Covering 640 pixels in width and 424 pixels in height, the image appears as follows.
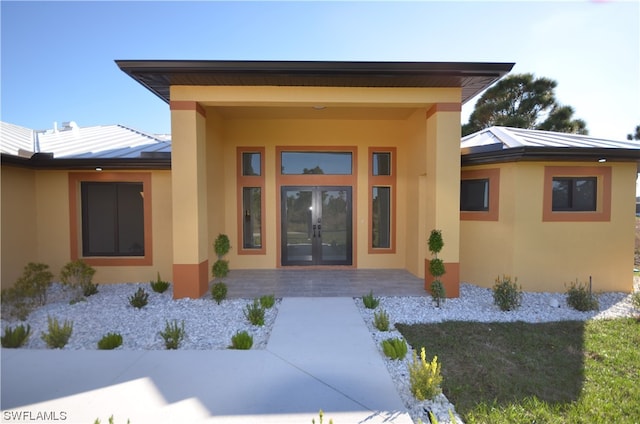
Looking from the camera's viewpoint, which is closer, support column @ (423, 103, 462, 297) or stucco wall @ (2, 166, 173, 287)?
support column @ (423, 103, 462, 297)

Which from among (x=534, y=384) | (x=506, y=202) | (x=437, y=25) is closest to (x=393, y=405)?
(x=534, y=384)

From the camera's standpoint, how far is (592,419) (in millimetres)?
3014

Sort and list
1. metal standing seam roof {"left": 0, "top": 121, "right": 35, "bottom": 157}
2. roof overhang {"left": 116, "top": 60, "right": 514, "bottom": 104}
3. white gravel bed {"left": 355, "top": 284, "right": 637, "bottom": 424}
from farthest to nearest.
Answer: metal standing seam roof {"left": 0, "top": 121, "right": 35, "bottom": 157}
roof overhang {"left": 116, "top": 60, "right": 514, "bottom": 104}
white gravel bed {"left": 355, "top": 284, "right": 637, "bottom": 424}

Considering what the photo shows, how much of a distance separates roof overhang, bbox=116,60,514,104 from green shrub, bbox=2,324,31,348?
4.65 m

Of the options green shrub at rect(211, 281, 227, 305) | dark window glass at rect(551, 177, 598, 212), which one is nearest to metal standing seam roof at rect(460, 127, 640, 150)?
dark window glass at rect(551, 177, 598, 212)

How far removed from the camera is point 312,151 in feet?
31.0

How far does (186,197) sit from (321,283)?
381 cm

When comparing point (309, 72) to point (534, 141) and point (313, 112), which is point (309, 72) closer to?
point (313, 112)

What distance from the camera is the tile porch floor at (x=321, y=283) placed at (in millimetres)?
6961

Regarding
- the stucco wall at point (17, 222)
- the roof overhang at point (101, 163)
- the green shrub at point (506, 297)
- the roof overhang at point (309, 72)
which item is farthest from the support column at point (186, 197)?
the green shrub at point (506, 297)

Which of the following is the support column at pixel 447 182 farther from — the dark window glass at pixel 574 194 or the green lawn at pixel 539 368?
the dark window glass at pixel 574 194

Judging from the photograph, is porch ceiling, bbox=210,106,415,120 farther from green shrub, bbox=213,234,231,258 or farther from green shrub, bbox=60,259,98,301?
green shrub, bbox=60,259,98,301
